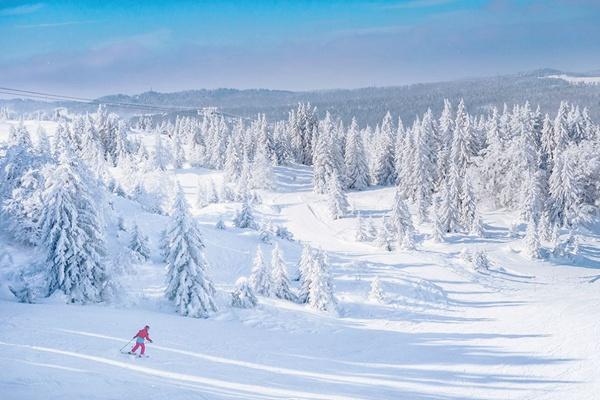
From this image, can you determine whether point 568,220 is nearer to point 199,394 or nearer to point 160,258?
point 160,258

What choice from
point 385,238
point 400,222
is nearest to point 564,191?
point 400,222

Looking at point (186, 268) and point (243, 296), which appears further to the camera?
point (243, 296)

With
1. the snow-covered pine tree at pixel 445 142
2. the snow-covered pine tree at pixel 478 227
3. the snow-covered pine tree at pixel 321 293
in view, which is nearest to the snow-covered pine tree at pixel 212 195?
the snow-covered pine tree at pixel 445 142

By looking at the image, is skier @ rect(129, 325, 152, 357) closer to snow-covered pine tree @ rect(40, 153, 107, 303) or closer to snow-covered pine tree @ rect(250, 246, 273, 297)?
snow-covered pine tree @ rect(40, 153, 107, 303)

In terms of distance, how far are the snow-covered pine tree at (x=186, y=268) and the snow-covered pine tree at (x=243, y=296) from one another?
1.61m

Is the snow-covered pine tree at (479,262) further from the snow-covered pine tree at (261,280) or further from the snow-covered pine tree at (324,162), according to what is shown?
the snow-covered pine tree at (324,162)

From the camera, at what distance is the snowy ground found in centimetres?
1521

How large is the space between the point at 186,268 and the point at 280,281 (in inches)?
299

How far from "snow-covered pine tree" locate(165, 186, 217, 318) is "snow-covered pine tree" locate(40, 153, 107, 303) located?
3.54m

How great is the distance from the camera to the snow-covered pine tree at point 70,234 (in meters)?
23.4

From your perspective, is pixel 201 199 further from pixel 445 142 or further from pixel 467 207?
pixel 445 142

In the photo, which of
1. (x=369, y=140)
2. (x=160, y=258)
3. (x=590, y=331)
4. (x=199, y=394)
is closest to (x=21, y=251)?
(x=160, y=258)

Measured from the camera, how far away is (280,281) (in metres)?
30.8

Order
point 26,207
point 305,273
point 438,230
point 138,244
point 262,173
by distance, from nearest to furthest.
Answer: point 26,207
point 305,273
point 138,244
point 438,230
point 262,173
